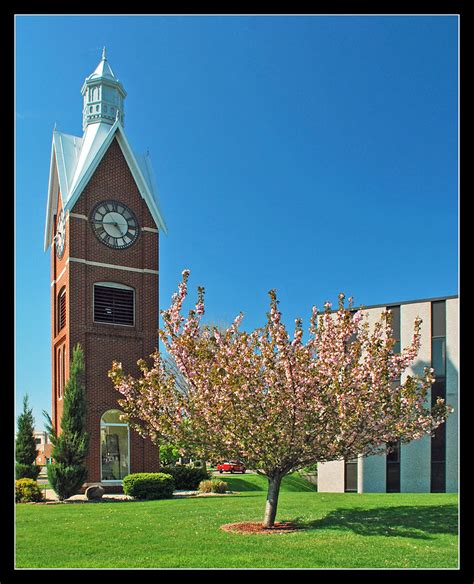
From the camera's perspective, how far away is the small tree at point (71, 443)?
20250mm

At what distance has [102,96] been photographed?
2502 centimetres

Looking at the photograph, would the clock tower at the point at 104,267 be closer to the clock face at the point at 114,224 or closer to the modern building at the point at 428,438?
the clock face at the point at 114,224

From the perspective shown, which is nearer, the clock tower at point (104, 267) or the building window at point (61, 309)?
the clock tower at point (104, 267)

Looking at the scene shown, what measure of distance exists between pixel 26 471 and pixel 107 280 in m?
6.68

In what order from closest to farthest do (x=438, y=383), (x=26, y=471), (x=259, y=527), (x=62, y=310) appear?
(x=259, y=527) < (x=26, y=471) < (x=62, y=310) < (x=438, y=383)

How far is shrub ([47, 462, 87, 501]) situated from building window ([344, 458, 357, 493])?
10.1 metres

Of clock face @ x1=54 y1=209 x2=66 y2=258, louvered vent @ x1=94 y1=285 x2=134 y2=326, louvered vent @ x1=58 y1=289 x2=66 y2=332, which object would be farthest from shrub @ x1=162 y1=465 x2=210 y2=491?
clock face @ x1=54 y1=209 x2=66 y2=258

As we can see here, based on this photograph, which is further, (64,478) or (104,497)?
(104,497)

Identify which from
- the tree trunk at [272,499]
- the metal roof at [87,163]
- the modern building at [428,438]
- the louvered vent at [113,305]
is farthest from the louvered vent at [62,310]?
Result: the tree trunk at [272,499]

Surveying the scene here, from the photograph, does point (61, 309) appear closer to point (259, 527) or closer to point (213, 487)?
point (213, 487)

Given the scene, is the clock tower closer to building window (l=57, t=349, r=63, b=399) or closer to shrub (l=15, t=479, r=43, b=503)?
building window (l=57, t=349, r=63, b=399)

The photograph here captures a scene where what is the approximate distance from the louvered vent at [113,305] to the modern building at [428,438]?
8.96 metres

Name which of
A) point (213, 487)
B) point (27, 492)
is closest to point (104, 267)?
point (27, 492)

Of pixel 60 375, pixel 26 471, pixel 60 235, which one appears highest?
pixel 60 235
